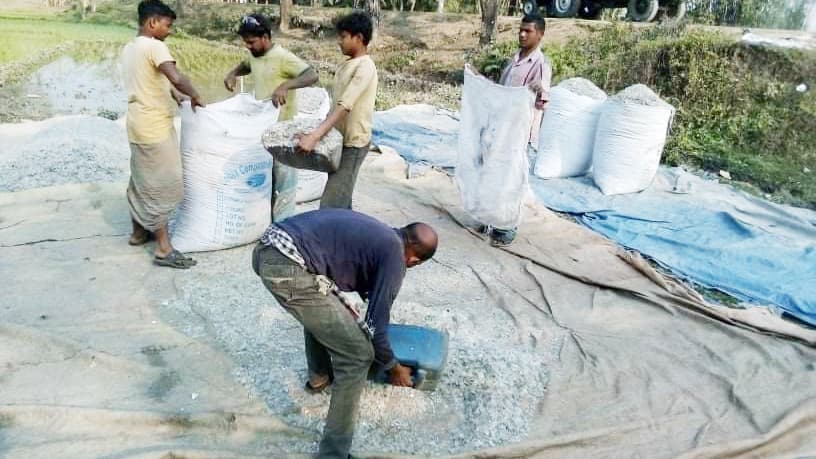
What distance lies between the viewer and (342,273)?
1829mm

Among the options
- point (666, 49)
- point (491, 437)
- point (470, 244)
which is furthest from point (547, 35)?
point (491, 437)

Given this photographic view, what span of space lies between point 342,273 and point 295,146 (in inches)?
42.6

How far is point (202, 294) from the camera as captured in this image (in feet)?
9.91

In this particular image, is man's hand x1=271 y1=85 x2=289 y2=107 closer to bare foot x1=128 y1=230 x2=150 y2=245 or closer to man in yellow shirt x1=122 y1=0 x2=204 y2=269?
man in yellow shirt x1=122 y1=0 x2=204 y2=269

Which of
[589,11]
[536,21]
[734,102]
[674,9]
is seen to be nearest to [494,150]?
[536,21]

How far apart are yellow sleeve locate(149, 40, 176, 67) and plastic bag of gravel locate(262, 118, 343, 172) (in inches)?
27.0

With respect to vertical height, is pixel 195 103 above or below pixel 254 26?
below

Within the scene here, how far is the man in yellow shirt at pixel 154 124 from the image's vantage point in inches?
117

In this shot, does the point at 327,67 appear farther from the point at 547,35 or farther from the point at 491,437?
the point at 491,437

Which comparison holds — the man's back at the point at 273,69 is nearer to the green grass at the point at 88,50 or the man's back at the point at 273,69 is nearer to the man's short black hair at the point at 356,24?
the man's short black hair at the point at 356,24

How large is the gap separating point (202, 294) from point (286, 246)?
4.71 feet

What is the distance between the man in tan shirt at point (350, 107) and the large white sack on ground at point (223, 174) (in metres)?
0.48

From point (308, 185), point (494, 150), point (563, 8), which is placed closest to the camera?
point (494, 150)

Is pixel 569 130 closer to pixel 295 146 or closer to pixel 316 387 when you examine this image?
pixel 295 146
